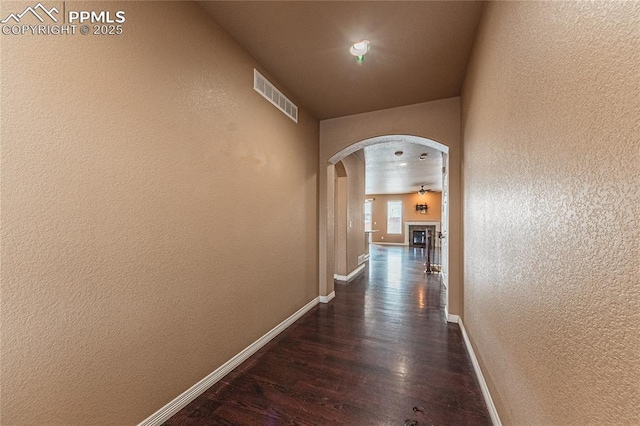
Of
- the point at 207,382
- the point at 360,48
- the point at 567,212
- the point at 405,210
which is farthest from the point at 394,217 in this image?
the point at 567,212

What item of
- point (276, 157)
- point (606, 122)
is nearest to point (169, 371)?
point (276, 157)

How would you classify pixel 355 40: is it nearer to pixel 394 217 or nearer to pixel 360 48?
pixel 360 48

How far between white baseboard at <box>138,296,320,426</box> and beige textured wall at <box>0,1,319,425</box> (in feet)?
0.15

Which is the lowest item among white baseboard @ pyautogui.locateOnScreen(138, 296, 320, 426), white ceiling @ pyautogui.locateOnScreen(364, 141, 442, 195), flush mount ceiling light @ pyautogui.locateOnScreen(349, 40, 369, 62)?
white baseboard @ pyautogui.locateOnScreen(138, 296, 320, 426)

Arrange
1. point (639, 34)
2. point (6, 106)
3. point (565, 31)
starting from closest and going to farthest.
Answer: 1. point (639, 34)
2. point (565, 31)
3. point (6, 106)

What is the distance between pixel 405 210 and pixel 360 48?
10.8 metres

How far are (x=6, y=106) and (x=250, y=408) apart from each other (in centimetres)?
202

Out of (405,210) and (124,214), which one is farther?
(405,210)

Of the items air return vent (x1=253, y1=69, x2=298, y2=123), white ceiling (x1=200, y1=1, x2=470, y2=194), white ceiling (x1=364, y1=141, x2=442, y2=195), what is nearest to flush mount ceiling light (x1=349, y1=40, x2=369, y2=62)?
white ceiling (x1=200, y1=1, x2=470, y2=194)

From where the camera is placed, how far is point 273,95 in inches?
100

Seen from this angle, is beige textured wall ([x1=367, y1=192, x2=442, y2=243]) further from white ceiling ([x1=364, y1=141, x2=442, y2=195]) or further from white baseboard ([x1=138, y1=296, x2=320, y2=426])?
white baseboard ([x1=138, y1=296, x2=320, y2=426])

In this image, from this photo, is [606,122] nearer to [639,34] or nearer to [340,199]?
[639,34]

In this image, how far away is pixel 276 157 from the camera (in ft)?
8.66

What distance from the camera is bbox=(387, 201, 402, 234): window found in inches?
476
